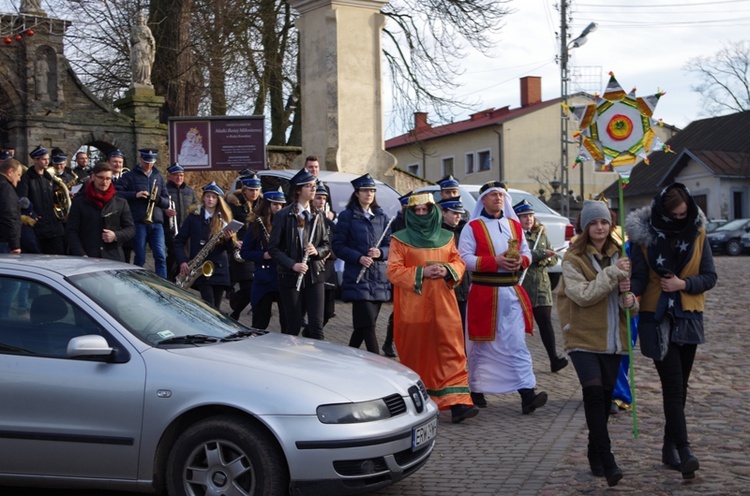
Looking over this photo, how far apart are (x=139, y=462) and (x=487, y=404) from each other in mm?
4617

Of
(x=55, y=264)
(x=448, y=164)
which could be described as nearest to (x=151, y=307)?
(x=55, y=264)

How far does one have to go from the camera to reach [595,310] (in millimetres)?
7199

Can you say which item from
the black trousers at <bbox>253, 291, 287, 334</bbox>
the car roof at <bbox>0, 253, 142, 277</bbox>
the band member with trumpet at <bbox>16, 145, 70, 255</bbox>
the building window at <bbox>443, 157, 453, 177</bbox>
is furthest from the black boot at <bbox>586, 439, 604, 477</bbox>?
the building window at <bbox>443, 157, 453, 177</bbox>

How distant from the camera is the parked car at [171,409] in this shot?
5.86 m

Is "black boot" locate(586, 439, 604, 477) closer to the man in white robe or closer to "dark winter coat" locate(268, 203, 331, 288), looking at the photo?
the man in white robe

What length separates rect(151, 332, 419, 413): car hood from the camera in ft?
19.5

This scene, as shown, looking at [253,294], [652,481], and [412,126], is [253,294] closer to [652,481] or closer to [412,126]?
[652,481]

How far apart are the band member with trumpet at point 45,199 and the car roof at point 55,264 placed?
5966 mm

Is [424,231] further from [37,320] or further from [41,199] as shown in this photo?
[41,199]

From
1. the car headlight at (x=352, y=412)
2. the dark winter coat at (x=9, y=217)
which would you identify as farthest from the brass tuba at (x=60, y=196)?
the car headlight at (x=352, y=412)

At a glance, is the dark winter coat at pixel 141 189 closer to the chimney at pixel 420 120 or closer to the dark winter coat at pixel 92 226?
the dark winter coat at pixel 92 226

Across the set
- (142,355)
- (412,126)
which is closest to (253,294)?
(142,355)

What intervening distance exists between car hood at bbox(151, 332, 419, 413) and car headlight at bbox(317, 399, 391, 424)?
0.12ft

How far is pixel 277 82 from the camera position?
102ft
